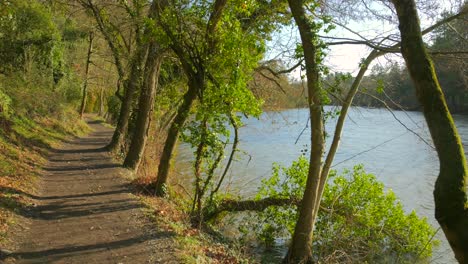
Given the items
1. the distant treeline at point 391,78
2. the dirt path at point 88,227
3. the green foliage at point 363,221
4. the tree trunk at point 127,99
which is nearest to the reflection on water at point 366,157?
the distant treeline at point 391,78

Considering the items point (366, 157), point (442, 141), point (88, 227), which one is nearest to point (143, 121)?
point (88, 227)

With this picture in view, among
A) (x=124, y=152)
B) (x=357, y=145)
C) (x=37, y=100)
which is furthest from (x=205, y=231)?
(x=357, y=145)

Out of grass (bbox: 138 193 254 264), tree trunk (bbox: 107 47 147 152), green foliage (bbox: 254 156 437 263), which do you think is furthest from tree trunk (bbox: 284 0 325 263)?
tree trunk (bbox: 107 47 147 152)

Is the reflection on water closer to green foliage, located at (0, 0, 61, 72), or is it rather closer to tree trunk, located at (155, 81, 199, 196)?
tree trunk, located at (155, 81, 199, 196)

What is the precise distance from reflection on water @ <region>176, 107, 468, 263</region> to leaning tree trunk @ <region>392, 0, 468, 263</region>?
3482mm

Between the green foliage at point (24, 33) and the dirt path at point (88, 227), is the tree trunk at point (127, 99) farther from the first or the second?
the dirt path at point (88, 227)

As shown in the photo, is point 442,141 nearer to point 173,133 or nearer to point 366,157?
point 173,133

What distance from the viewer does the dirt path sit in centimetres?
651

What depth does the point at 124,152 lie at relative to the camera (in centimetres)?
1803

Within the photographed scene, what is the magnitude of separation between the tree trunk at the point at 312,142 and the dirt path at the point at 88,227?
2.78 meters

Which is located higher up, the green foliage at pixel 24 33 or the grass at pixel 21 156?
the green foliage at pixel 24 33

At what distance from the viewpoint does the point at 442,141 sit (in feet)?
13.0

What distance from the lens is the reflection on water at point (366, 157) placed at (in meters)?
12.3

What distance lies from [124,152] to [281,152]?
1217cm
